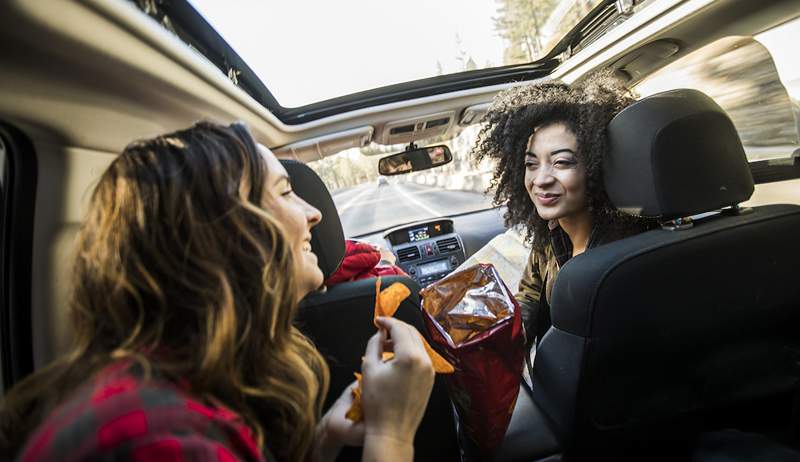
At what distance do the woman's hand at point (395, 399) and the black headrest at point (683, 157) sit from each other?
1.09 meters

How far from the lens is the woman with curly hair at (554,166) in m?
1.90

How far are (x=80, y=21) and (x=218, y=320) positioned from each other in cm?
86

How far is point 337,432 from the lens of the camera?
1.09 m

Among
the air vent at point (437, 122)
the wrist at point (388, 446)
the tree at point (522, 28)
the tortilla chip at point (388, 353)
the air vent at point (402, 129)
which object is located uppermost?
the tree at point (522, 28)

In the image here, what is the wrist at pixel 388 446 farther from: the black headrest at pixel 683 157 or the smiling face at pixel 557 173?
the smiling face at pixel 557 173

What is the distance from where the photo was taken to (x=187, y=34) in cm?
168

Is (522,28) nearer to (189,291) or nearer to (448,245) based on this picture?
(448,245)

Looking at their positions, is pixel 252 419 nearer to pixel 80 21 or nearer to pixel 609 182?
pixel 80 21

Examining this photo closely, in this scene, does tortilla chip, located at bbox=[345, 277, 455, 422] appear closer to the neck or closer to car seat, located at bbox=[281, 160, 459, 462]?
car seat, located at bbox=[281, 160, 459, 462]

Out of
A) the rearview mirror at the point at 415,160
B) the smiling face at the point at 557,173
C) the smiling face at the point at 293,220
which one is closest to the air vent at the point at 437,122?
the rearview mirror at the point at 415,160

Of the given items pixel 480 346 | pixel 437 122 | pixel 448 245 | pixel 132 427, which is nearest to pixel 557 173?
pixel 480 346

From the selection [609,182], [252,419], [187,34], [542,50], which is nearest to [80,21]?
[187,34]

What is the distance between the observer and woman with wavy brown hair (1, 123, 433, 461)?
0.56 metres

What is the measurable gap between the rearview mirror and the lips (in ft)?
5.53
